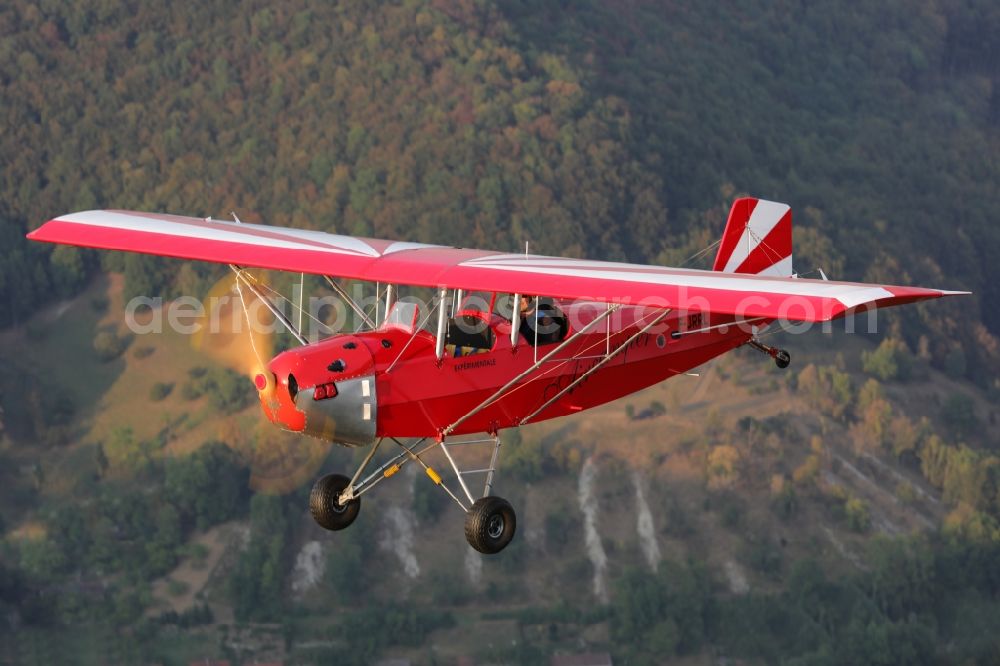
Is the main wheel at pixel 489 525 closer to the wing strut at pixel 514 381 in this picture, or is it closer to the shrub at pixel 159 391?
the wing strut at pixel 514 381

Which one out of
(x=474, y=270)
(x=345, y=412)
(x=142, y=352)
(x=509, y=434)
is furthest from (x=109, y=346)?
(x=345, y=412)

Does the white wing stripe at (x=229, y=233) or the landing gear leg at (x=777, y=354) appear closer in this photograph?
the white wing stripe at (x=229, y=233)

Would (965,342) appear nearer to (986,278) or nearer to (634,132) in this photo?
(986,278)

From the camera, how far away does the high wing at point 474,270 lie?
64.0 feet

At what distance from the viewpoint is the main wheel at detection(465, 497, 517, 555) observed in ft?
71.9

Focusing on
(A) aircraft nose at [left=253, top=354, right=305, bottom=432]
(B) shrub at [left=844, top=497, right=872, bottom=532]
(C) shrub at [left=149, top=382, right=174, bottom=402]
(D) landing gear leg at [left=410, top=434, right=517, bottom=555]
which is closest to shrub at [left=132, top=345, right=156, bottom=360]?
(C) shrub at [left=149, top=382, right=174, bottom=402]

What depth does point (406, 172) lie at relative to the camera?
116312 mm

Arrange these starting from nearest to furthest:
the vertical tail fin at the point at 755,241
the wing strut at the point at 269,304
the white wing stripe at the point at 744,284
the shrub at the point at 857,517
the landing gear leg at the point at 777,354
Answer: the white wing stripe at the point at 744,284 < the wing strut at the point at 269,304 < the landing gear leg at the point at 777,354 < the vertical tail fin at the point at 755,241 < the shrub at the point at 857,517

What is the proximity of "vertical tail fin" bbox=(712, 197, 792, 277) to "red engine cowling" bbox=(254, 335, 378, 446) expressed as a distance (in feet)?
26.0

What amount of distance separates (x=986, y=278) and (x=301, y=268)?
120137mm

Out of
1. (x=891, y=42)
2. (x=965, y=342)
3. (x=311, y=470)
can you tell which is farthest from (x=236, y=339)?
(x=891, y=42)

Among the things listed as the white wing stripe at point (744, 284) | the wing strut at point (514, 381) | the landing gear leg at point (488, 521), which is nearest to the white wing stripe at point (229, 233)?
the wing strut at point (514, 381)

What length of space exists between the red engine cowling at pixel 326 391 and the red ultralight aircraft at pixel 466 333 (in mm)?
16

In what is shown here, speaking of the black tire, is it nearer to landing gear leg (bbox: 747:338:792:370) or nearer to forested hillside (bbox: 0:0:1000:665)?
landing gear leg (bbox: 747:338:792:370)
